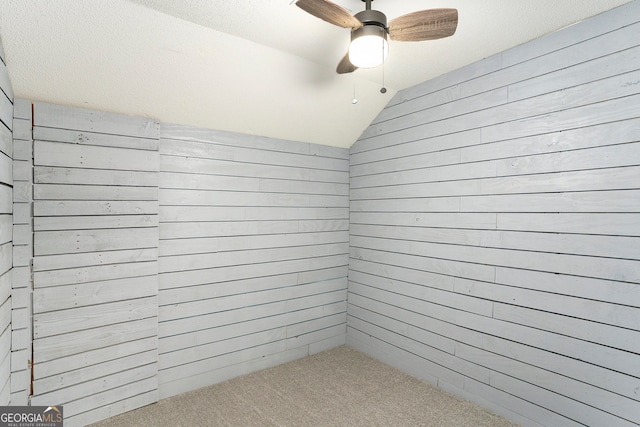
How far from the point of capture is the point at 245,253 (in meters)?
2.84

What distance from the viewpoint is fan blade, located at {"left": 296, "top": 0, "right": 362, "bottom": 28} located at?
1393 millimetres

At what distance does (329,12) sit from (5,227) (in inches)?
79.4

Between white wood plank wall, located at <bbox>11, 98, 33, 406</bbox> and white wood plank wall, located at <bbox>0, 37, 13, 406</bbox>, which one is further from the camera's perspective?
white wood plank wall, located at <bbox>11, 98, 33, 406</bbox>

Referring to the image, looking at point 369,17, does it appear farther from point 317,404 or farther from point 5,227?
point 317,404

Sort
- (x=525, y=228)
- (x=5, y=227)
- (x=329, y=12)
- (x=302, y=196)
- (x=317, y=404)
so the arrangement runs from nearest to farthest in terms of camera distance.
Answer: (x=329, y=12)
(x=5, y=227)
(x=525, y=228)
(x=317, y=404)
(x=302, y=196)

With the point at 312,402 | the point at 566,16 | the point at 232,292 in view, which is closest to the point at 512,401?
the point at 312,402

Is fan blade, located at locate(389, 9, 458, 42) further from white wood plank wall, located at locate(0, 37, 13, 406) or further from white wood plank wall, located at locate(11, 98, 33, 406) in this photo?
white wood plank wall, located at locate(11, 98, 33, 406)

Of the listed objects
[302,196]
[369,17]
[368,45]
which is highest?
[369,17]

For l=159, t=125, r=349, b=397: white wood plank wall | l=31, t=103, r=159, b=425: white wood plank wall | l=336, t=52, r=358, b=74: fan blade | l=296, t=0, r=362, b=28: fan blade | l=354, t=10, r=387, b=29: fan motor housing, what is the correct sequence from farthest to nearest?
l=159, t=125, r=349, b=397: white wood plank wall < l=31, t=103, r=159, b=425: white wood plank wall < l=336, t=52, r=358, b=74: fan blade < l=354, t=10, r=387, b=29: fan motor housing < l=296, t=0, r=362, b=28: fan blade

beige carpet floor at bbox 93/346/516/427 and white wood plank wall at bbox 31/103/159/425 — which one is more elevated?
white wood plank wall at bbox 31/103/159/425

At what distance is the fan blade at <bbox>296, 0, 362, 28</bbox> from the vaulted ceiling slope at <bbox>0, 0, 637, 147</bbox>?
0.95 ft

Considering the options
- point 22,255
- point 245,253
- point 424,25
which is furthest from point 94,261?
point 424,25

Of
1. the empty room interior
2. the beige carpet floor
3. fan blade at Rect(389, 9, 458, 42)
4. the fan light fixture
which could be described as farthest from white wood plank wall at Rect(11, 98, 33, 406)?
fan blade at Rect(389, 9, 458, 42)

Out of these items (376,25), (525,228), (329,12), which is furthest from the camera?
(525,228)
